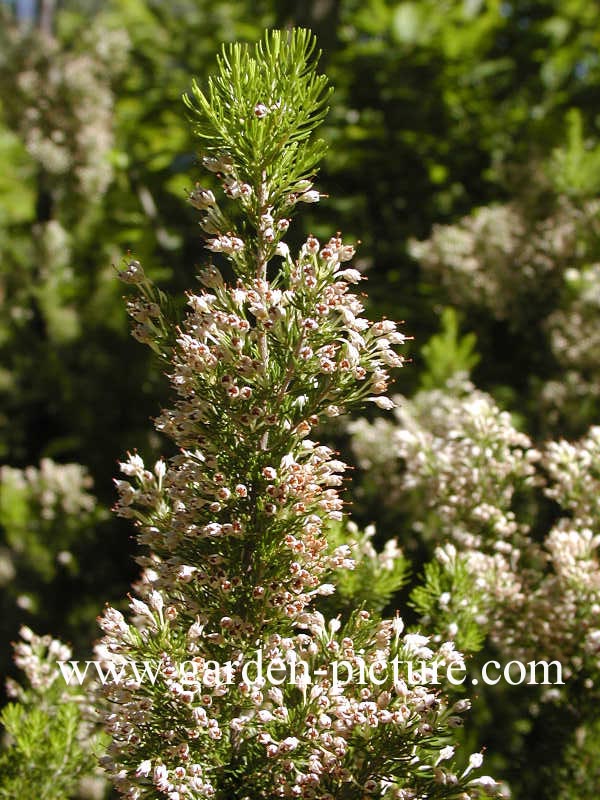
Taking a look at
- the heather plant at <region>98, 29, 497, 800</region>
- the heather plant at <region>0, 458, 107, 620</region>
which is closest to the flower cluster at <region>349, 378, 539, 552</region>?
the heather plant at <region>98, 29, 497, 800</region>

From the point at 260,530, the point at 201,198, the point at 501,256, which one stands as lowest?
the point at 260,530

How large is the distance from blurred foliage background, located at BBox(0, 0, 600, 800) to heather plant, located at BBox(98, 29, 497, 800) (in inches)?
72.8

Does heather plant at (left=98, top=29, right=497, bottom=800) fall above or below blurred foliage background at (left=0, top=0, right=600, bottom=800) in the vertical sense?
below

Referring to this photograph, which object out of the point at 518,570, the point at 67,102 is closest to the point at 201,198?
the point at 518,570

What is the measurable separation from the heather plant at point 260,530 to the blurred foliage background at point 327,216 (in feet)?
6.06

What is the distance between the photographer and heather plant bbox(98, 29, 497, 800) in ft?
4.84

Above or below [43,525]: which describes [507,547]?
below

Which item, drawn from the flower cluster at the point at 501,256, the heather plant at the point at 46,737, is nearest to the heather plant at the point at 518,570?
the heather plant at the point at 46,737

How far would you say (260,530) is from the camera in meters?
1.55

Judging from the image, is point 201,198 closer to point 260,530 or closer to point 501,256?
point 260,530

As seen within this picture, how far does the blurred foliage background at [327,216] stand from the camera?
3.85m

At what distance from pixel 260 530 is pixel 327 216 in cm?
339

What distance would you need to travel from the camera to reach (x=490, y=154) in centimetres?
489

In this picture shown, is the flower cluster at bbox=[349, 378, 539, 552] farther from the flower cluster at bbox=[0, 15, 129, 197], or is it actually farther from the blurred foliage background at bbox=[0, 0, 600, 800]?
the flower cluster at bbox=[0, 15, 129, 197]
